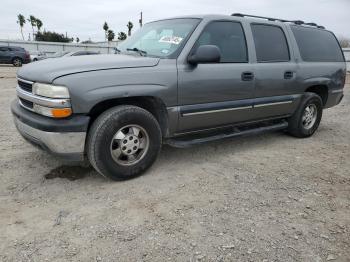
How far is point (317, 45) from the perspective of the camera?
602 cm

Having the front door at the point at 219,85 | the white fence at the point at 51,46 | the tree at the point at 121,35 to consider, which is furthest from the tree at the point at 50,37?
the front door at the point at 219,85

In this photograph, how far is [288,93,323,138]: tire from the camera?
579 cm

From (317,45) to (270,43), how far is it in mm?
1310

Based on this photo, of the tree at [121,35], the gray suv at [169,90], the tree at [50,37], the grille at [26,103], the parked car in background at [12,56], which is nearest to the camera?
the gray suv at [169,90]

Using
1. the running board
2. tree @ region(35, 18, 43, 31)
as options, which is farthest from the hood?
tree @ region(35, 18, 43, 31)

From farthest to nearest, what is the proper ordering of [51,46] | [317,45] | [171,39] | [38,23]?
1. [38,23]
2. [51,46]
3. [317,45]
4. [171,39]

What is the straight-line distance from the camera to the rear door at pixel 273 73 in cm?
494

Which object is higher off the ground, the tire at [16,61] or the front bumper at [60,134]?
the front bumper at [60,134]

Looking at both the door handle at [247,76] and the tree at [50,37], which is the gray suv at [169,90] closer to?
the door handle at [247,76]

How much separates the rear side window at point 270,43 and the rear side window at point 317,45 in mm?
403

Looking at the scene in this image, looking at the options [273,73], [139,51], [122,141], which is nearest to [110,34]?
[273,73]

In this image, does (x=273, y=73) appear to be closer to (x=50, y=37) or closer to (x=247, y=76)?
(x=247, y=76)

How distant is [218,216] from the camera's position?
10.5ft

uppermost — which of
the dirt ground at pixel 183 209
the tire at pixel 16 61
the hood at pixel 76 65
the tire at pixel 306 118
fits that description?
the hood at pixel 76 65
